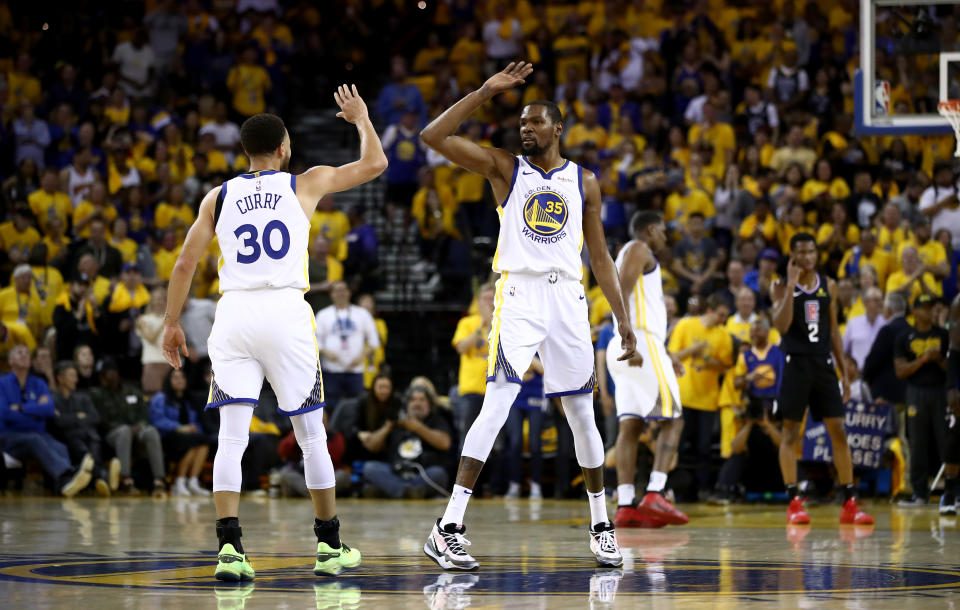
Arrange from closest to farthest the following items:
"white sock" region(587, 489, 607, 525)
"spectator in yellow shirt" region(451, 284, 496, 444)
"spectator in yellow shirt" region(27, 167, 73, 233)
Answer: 1. "white sock" region(587, 489, 607, 525)
2. "spectator in yellow shirt" region(451, 284, 496, 444)
3. "spectator in yellow shirt" region(27, 167, 73, 233)

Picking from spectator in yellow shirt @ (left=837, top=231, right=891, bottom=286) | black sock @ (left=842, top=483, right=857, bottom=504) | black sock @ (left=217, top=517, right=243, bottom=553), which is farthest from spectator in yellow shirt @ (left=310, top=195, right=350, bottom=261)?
black sock @ (left=217, top=517, right=243, bottom=553)

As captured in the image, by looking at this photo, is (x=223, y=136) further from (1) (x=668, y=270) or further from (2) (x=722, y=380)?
(2) (x=722, y=380)

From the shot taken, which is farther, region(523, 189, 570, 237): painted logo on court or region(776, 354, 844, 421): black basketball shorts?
region(776, 354, 844, 421): black basketball shorts

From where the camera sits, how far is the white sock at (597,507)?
23.7ft

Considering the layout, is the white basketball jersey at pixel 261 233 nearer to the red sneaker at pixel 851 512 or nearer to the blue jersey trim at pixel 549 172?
the blue jersey trim at pixel 549 172

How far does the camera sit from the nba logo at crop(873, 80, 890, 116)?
12375 mm

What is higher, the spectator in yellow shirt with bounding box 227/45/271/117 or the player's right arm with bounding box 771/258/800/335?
the spectator in yellow shirt with bounding box 227/45/271/117

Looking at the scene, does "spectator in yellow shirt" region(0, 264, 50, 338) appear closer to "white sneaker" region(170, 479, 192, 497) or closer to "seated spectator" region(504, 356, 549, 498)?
"white sneaker" region(170, 479, 192, 497)

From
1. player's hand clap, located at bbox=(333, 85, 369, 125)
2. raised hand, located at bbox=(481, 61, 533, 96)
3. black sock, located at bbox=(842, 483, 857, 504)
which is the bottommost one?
black sock, located at bbox=(842, 483, 857, 504)

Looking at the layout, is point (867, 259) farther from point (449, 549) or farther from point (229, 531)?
point (229, 531)

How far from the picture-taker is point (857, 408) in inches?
557

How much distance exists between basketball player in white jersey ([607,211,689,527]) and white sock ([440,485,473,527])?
3.51 m

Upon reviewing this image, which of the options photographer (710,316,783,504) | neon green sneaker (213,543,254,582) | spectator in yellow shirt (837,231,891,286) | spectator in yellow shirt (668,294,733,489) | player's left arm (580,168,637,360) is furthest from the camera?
spectator in yellow shirt (837,231,891,286)

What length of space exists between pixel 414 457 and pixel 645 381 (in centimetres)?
499
